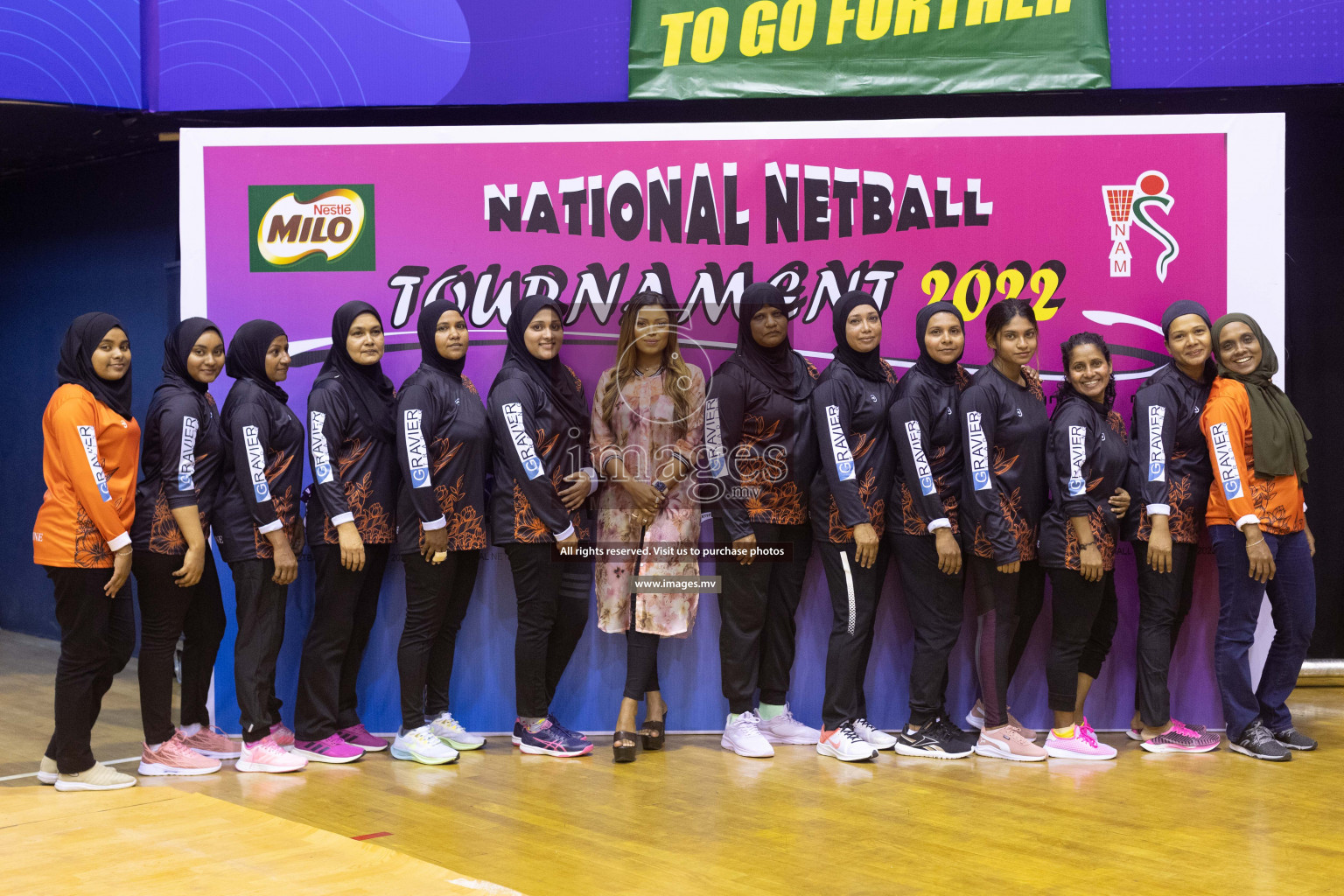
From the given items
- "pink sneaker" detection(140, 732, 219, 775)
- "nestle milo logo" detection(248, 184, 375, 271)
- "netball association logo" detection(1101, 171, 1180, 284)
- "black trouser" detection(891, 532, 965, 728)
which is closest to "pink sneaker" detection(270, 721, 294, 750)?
"pink sneaker" detection(140, 732, 219, 775)

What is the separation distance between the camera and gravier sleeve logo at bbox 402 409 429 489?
4.49 metres

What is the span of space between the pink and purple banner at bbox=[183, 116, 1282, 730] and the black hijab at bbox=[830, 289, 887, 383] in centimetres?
21

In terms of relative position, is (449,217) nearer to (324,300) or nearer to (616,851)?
(324,300)

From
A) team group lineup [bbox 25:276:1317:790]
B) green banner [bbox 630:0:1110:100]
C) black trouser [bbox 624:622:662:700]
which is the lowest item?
black trouser [bbox 624:622:662:700]

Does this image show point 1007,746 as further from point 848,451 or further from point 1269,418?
point 1269,418

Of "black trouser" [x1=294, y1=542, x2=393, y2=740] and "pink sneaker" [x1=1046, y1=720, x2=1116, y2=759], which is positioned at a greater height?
"black trouser" [x1=294, y1=542, x2=393, y2=740]

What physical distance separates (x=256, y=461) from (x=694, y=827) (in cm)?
211

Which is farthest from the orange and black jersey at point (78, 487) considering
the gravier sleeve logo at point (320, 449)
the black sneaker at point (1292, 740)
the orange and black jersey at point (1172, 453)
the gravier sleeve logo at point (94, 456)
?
the black sneaker at point (1292, 740)

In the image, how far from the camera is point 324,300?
494 cm

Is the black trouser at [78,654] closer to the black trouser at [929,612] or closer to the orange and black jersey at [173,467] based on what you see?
the orange and black jersey at [173,467]

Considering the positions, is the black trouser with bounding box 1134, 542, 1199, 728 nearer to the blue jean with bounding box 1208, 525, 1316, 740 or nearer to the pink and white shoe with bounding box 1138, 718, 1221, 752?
the pink and white shoe with bounding box 1138, 718, 1221, 752

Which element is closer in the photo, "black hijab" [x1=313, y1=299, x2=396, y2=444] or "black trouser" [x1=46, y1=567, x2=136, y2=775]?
"black trouser" [x1=46, y1=567, x2=136, y2=775]

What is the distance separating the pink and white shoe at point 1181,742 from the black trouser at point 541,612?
2.36 meters

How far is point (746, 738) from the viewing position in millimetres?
4629
